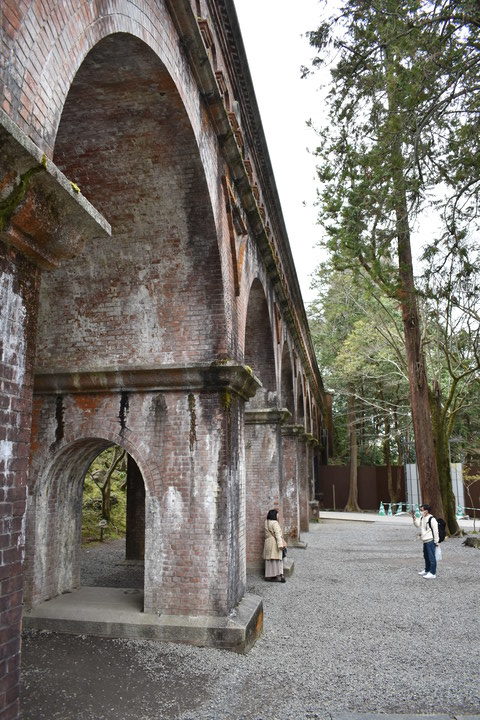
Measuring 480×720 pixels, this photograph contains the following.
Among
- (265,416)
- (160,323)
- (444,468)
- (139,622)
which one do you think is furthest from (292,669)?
(444,468)

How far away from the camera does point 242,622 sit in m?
6.09

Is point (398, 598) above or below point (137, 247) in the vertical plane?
below

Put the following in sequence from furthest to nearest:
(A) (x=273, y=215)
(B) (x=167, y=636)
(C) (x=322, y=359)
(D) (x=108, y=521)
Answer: (C) (x=322, y=359) → (D) (x=108, y=521) → (A) (x=273, y=215) → (B) (x=167, y=636)

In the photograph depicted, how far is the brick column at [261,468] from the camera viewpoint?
35.9ft

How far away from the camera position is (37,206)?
246 cm

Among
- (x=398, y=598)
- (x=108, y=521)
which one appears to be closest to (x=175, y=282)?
(x=398, y=598)

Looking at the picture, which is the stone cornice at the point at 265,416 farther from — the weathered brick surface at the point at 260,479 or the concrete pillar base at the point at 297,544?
the concrete pillar base at the point at 297,544

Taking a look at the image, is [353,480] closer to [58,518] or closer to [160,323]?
[58,518]

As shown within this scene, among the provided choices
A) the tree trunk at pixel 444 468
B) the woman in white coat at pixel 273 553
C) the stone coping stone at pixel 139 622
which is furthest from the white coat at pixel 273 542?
the tree trunk at pixel 444 468

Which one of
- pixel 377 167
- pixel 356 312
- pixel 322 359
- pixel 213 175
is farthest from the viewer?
pixel 322 359

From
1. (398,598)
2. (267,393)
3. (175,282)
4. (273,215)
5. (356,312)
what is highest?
(356,312)

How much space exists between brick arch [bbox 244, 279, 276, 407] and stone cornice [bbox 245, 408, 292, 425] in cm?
28

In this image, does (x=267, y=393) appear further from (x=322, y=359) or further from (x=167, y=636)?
(x=322, y=359)

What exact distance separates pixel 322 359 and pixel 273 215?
22.6 meters
